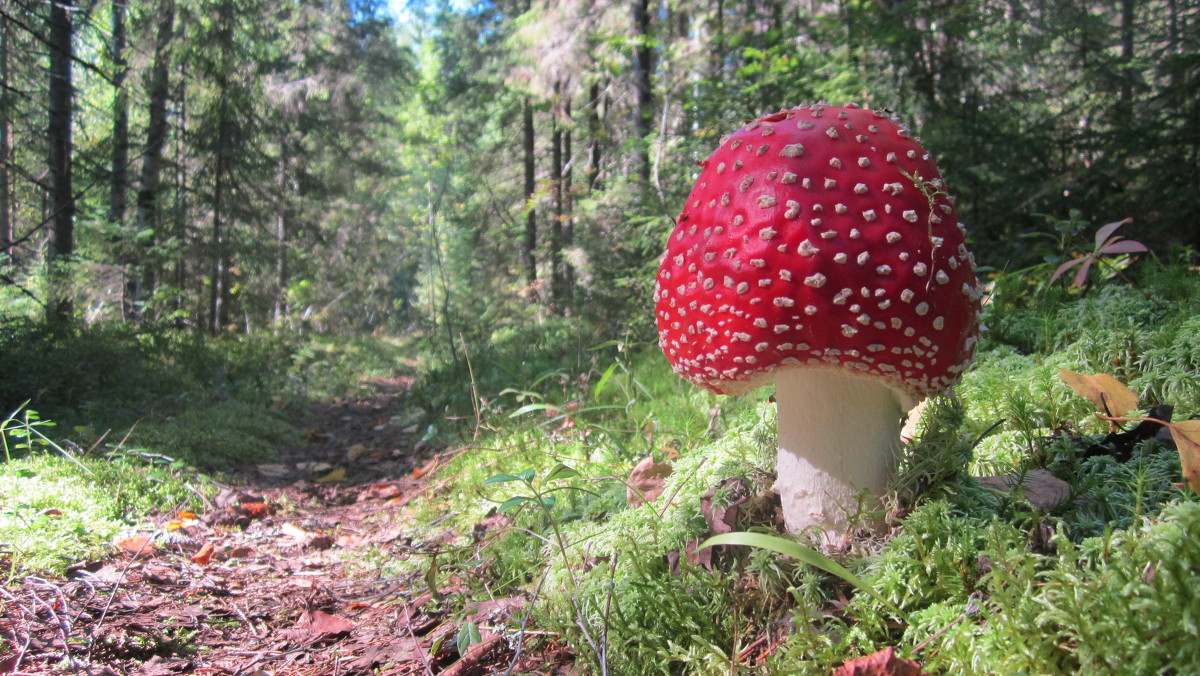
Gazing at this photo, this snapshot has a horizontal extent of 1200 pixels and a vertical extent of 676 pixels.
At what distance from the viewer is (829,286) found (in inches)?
64.7

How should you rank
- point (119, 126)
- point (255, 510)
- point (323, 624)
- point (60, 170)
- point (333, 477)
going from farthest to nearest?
point (119, 126)
point (60, 170)
point (333, 477)
point (255, 510)
point (323, 624)

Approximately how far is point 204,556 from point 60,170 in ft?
28.8

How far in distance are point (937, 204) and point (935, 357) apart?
42 cm

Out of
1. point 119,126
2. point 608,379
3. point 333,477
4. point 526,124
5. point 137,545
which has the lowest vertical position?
point 333,477

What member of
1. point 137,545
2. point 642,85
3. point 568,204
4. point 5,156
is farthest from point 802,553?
point 568,204

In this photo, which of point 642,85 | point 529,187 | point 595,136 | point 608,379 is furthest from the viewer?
point 529,187

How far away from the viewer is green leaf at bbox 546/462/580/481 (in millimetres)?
2376

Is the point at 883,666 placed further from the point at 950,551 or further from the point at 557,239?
the point at 557,239

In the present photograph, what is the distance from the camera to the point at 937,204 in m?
1.74

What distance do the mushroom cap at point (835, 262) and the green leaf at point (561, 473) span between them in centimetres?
82

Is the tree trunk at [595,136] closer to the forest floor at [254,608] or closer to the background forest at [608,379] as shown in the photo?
the background forest at [608,379]

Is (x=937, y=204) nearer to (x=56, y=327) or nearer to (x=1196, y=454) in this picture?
(x=1196, y=454)

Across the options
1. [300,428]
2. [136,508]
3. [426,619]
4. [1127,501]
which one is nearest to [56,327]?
[300,428]

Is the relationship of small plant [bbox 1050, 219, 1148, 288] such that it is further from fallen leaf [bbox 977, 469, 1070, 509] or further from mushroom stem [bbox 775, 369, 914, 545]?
mushroom stem [bbox 775, 369, 914, 545]
